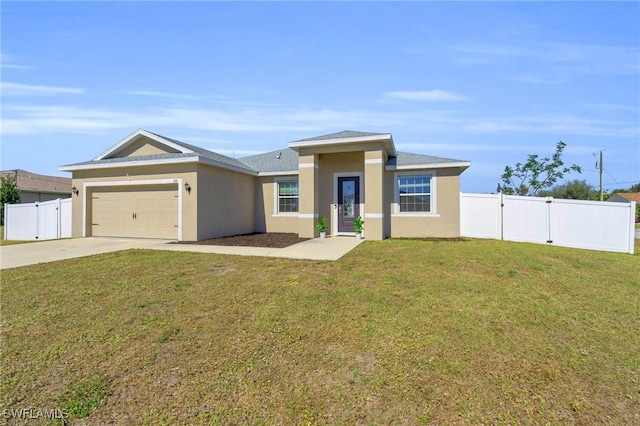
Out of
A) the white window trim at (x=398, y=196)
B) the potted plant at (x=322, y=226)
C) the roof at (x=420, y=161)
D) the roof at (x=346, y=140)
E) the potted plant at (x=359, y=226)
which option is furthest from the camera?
the white window trim at (x=398, y=196)

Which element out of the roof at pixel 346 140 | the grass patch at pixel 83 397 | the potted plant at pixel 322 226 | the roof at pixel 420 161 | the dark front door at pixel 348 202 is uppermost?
the roof at pixel 346 140

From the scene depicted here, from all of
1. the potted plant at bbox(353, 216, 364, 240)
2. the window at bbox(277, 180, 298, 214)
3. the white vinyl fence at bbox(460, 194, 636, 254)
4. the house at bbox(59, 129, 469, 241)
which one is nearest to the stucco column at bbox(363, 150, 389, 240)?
the house at bbox(59, 129, 469, 241)

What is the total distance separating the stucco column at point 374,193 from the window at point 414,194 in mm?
1871

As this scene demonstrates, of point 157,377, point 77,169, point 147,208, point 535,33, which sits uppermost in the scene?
point 535,33

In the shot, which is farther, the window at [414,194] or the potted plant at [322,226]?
the window at [414,194]

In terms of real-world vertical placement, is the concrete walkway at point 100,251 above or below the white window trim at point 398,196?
below

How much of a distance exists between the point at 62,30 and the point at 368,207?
1056 centimetres

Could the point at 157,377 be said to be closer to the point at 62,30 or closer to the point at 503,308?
the point at 503,308

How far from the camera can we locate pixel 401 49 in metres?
10.8

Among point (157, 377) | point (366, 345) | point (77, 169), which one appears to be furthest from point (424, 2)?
point (77, 169)

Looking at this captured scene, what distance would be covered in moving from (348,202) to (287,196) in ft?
10.3

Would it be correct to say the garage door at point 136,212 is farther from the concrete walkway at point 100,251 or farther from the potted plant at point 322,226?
the potted plant at point 322,226

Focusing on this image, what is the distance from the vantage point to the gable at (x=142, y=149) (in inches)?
537

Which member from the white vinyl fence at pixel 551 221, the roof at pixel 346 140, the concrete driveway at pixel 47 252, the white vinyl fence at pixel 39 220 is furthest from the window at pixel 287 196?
the white vinyl fence at pixel 39 220
